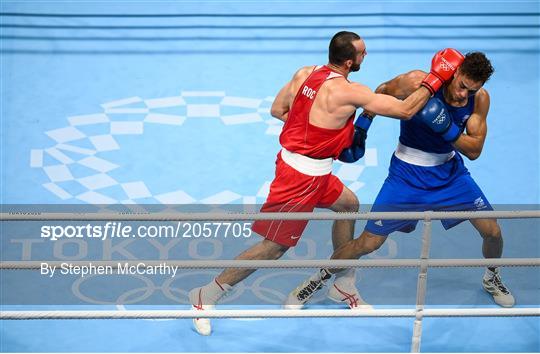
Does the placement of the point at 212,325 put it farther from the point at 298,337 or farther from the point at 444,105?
the point at 444,105

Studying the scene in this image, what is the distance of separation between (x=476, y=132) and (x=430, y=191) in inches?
17.1

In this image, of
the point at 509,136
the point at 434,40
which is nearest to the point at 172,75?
the point at 434,40

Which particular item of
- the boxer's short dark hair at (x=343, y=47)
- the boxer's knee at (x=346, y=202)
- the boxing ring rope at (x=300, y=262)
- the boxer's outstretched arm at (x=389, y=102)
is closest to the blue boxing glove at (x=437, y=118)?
the boxer's outstretched arm at (x=389, y=102)

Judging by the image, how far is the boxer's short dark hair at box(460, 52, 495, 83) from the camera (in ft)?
14.8

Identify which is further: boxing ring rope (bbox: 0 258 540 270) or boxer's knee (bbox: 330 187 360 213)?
boxer's knee (bbox: 330 187 360 213)

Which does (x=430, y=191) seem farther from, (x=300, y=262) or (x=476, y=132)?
(x=300, y=262)

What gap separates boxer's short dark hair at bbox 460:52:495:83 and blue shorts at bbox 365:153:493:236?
63cm

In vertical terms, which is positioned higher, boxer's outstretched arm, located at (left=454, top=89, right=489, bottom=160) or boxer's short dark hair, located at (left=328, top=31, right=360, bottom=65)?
boxer's short dark hair, located at (left=328, top=31, right=360, bottom=65)

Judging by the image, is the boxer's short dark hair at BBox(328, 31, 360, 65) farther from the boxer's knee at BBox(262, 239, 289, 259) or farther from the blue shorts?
the boxer's knee at BBox(262, 239, 289, 259)

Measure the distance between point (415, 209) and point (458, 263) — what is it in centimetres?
107

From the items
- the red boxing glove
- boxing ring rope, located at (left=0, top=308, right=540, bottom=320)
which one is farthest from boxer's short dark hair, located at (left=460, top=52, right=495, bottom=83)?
boxing ring rope, located at (left=0, top=308, right=540, bottom=320)

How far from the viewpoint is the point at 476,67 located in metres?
4.52

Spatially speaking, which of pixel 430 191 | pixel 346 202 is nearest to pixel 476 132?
pixel 430 191

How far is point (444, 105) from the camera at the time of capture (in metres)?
4.81
